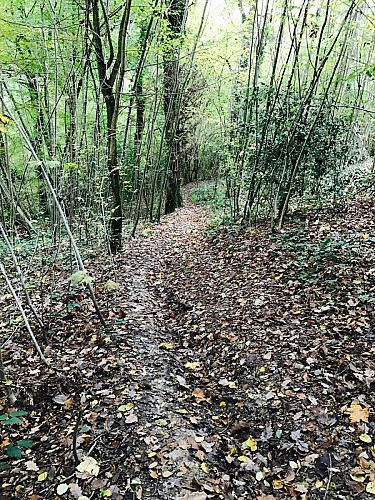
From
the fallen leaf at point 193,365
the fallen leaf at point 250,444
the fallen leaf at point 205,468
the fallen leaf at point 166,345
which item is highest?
Result: the fallen leaf at point 205,468

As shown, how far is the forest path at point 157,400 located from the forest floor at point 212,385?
14 mm

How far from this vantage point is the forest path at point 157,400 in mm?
2643

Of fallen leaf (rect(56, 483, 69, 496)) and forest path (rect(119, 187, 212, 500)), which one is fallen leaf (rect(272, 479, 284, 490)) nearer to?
forest path (rect(119, 187, 212, 500))

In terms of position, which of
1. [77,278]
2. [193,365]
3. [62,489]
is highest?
[77,278]

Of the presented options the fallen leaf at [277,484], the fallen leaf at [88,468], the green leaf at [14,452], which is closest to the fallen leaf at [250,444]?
the fallen leaf at [277,484]

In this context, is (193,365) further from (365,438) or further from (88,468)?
(365,438)

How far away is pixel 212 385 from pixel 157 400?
0.65 meters

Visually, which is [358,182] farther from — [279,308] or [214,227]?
[279,308]

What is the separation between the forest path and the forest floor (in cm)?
1

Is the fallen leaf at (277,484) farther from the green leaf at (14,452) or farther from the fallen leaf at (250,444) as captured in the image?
the green leaf at (14,452)

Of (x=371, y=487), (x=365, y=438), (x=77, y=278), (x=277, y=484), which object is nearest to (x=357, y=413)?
(x=365, y=438)

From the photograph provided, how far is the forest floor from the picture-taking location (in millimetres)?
2682

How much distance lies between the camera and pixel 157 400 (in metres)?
3.50

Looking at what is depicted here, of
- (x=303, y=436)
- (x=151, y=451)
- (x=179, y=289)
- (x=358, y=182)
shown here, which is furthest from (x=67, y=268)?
(x=358, y=182)
